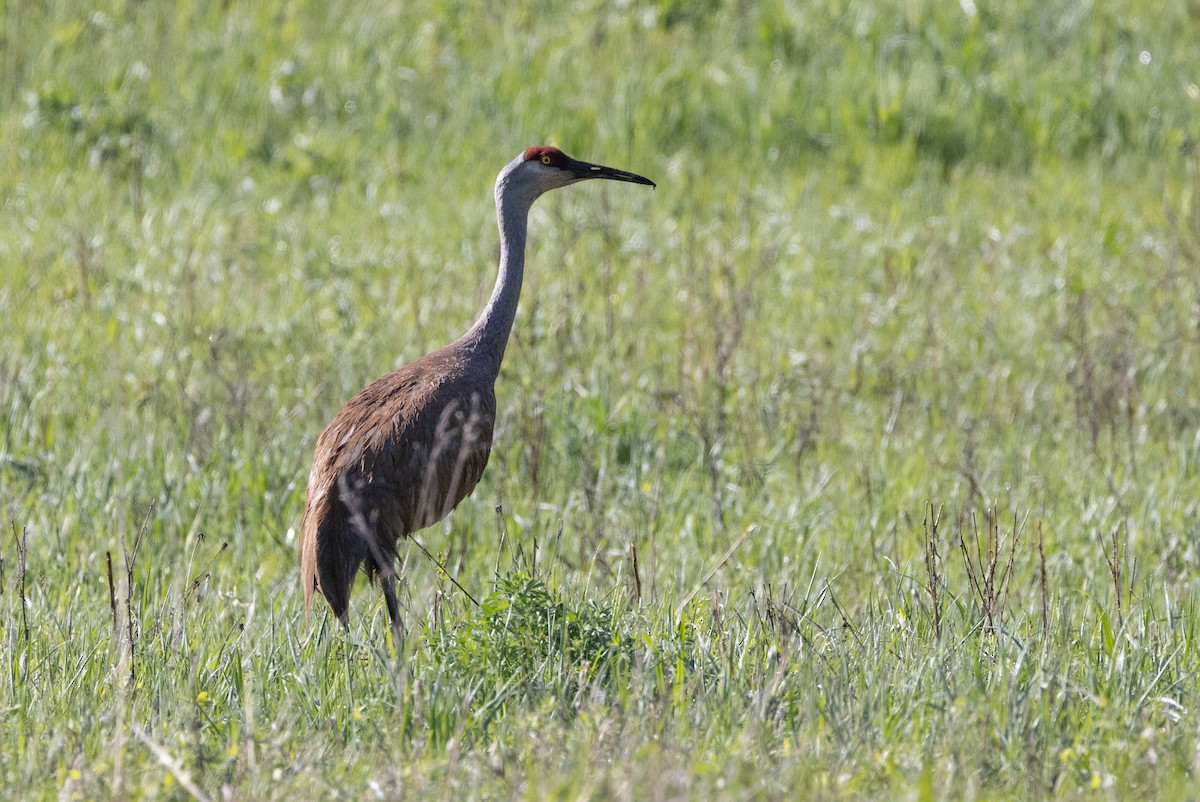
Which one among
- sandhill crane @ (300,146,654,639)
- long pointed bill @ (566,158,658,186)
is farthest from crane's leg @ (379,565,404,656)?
long pointed bill @ (566,158,658,186)

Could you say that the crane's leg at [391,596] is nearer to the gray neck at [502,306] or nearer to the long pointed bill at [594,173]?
the gray neck at [502,306]

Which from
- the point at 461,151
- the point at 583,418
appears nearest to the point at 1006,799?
the point at 583,418

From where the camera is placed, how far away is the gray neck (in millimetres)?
5172

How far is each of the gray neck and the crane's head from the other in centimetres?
12

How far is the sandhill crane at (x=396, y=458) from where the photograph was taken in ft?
14.6

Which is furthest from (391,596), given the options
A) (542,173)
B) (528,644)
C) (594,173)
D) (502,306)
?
(594,173)

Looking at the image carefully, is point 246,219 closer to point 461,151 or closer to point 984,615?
point 461,151

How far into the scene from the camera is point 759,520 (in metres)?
5.70

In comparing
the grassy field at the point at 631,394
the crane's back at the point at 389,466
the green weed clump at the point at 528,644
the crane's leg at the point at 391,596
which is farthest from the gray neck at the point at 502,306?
the green weed clump at the point at 528,644

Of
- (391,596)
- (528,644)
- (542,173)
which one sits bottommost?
(391,596)

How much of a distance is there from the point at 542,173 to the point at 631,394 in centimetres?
131

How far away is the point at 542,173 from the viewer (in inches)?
222

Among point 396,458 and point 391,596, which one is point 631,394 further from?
point 391,596

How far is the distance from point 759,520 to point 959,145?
207 inches
